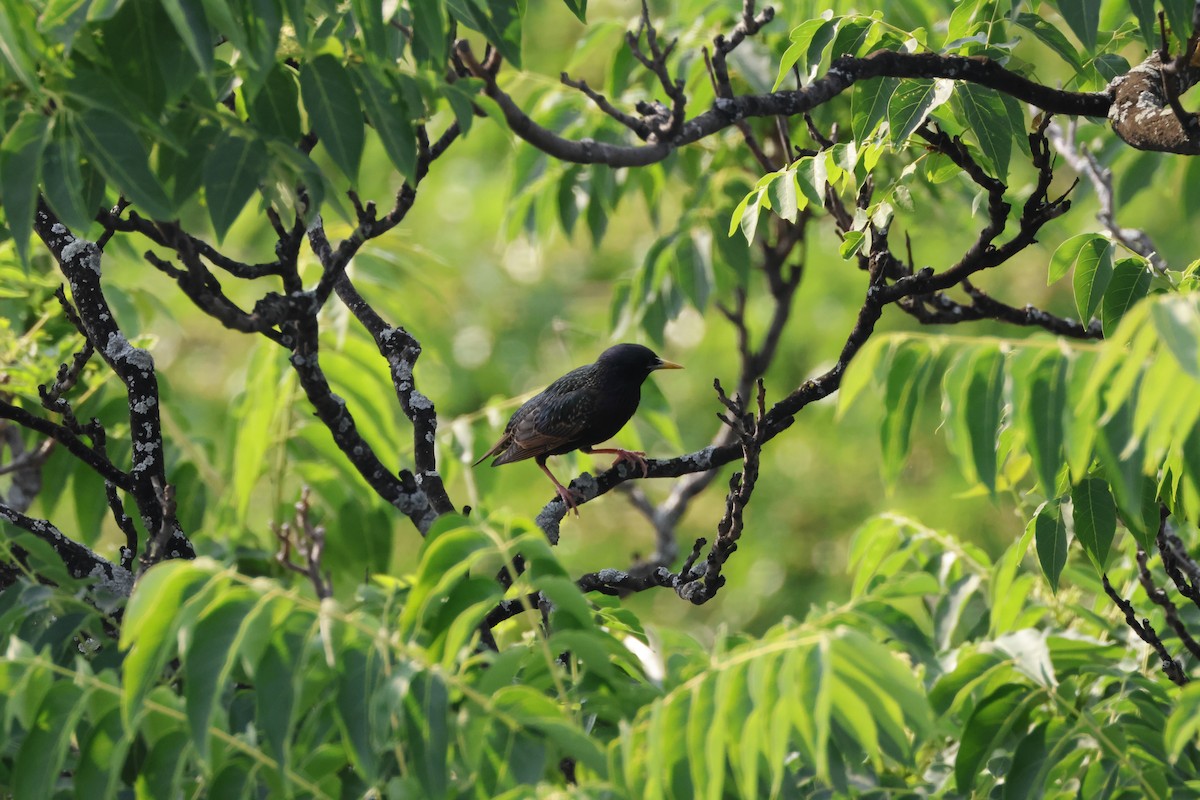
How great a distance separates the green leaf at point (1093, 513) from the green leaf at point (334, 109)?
1.83m

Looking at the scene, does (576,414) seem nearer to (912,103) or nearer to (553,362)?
(912,103)

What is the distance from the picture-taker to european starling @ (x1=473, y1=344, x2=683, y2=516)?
5.13 m

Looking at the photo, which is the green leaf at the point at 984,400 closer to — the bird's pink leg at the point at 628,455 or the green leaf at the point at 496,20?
the green leaf at the point at 496,20

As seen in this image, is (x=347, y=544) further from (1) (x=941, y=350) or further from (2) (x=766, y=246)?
(1) (x=941, y=350)

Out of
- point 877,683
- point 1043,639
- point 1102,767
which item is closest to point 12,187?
point 877,683

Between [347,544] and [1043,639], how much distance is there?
3006 millimetres

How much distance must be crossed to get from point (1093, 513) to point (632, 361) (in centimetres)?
273

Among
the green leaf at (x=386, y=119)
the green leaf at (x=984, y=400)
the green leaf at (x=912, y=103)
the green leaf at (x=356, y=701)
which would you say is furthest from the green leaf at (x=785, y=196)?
the green leaf at (x=356, y=701)

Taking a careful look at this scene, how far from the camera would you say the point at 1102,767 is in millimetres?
2738

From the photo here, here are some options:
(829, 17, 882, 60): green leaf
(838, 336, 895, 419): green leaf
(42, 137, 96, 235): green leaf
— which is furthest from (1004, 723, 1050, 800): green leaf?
(42, 137, 96, 235): green leaf

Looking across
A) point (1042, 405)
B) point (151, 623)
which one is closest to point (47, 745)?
point (151, 623)

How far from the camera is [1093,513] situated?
288cm

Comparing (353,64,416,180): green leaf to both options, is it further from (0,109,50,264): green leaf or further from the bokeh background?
the bokeh background

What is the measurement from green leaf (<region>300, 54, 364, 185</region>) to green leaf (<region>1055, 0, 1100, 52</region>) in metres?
1.54
